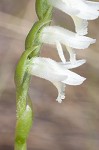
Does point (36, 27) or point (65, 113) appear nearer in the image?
point (36, 27)

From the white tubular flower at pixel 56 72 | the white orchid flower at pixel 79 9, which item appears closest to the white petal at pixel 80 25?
the white orchid flower at pixel 79 9

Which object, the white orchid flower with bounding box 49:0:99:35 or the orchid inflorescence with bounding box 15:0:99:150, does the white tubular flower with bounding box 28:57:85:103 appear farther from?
the white orchid flower with bounding box 49:0:99:35

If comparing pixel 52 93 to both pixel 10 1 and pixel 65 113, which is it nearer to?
pixel 65 113

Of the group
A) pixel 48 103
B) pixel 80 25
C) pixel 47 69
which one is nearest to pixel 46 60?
pixel 47 69

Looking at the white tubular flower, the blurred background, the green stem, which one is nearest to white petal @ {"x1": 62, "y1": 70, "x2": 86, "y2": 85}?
the white tubular flower

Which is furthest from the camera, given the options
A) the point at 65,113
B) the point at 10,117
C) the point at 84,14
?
the point at 65,113

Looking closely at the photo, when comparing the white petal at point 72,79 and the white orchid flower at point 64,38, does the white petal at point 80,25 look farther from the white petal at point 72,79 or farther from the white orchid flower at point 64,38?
the white petal at point 72,79

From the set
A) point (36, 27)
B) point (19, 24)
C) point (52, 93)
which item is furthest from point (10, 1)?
point (36, 27)
